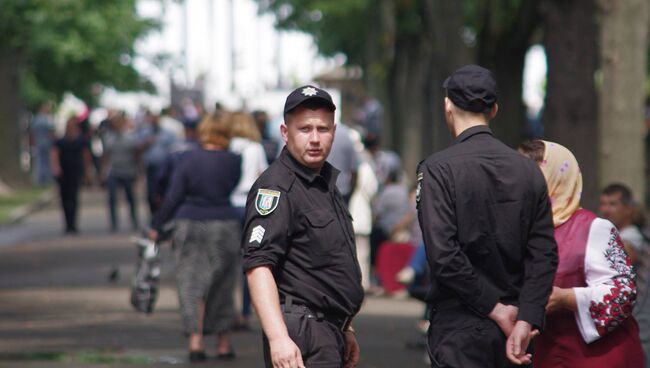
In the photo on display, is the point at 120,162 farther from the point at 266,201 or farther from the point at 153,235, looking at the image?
the point at 266,201

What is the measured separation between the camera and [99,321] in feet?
44.4

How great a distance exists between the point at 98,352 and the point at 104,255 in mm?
9456

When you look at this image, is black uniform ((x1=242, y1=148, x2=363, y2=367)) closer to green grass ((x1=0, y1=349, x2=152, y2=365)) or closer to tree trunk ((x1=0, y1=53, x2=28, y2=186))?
green grass ((x1=0, y1=349, x2=152, y2=365))

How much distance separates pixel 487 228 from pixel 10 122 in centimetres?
3580

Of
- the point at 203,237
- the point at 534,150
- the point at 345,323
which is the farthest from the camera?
the point at 203,237

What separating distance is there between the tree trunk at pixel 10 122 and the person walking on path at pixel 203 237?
29.1 m

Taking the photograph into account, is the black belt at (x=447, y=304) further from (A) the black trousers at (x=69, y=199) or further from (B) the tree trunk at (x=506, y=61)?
(A) the black trousers at (x=69, y=199)

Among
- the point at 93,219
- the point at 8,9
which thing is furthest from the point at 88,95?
the point at 93,219

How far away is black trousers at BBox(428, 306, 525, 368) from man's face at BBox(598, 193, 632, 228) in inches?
176

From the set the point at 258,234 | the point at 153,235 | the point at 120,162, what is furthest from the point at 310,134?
the point at 120,162

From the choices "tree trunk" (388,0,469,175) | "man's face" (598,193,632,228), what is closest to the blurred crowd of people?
"man's face" (598,193,632,228)

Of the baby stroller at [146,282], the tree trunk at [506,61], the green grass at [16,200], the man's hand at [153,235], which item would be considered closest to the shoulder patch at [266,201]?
the man's hand at [153,235]

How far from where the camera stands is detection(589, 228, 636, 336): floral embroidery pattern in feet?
19.5

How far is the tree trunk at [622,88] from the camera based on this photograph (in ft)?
45.9
